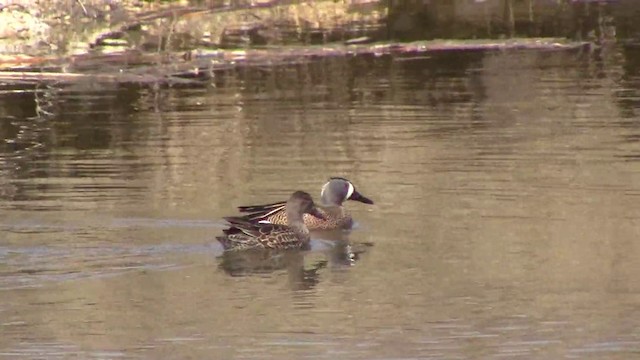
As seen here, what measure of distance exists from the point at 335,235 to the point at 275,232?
927mm

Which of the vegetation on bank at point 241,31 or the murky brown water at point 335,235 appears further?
the vegetation on bank at point 241,31

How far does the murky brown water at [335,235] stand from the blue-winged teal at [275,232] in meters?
0.17

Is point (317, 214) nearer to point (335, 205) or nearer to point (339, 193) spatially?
point (335, 205)

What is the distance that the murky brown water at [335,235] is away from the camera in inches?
400

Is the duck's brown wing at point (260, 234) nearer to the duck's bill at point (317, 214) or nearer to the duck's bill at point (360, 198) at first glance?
the duck's bill at point (317, 214)

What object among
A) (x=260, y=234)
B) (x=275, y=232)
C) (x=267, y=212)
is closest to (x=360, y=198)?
(x=267, y=212)

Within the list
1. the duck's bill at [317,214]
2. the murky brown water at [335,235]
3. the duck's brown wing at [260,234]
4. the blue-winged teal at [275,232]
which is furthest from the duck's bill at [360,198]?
the duck's brown wing at [260,234]

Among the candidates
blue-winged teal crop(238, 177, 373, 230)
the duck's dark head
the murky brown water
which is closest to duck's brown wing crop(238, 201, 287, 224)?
the murky brown water

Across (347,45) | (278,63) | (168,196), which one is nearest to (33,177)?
(168,196)

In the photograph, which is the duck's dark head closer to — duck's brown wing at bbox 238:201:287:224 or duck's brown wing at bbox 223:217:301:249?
duck's brown wing at bbox 238:201:287:224

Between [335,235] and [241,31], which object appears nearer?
[335,235]

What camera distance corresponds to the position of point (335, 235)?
1375cm

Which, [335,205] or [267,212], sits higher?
[267,212]

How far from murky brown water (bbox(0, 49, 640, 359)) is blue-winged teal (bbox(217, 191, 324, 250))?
0.56ft
